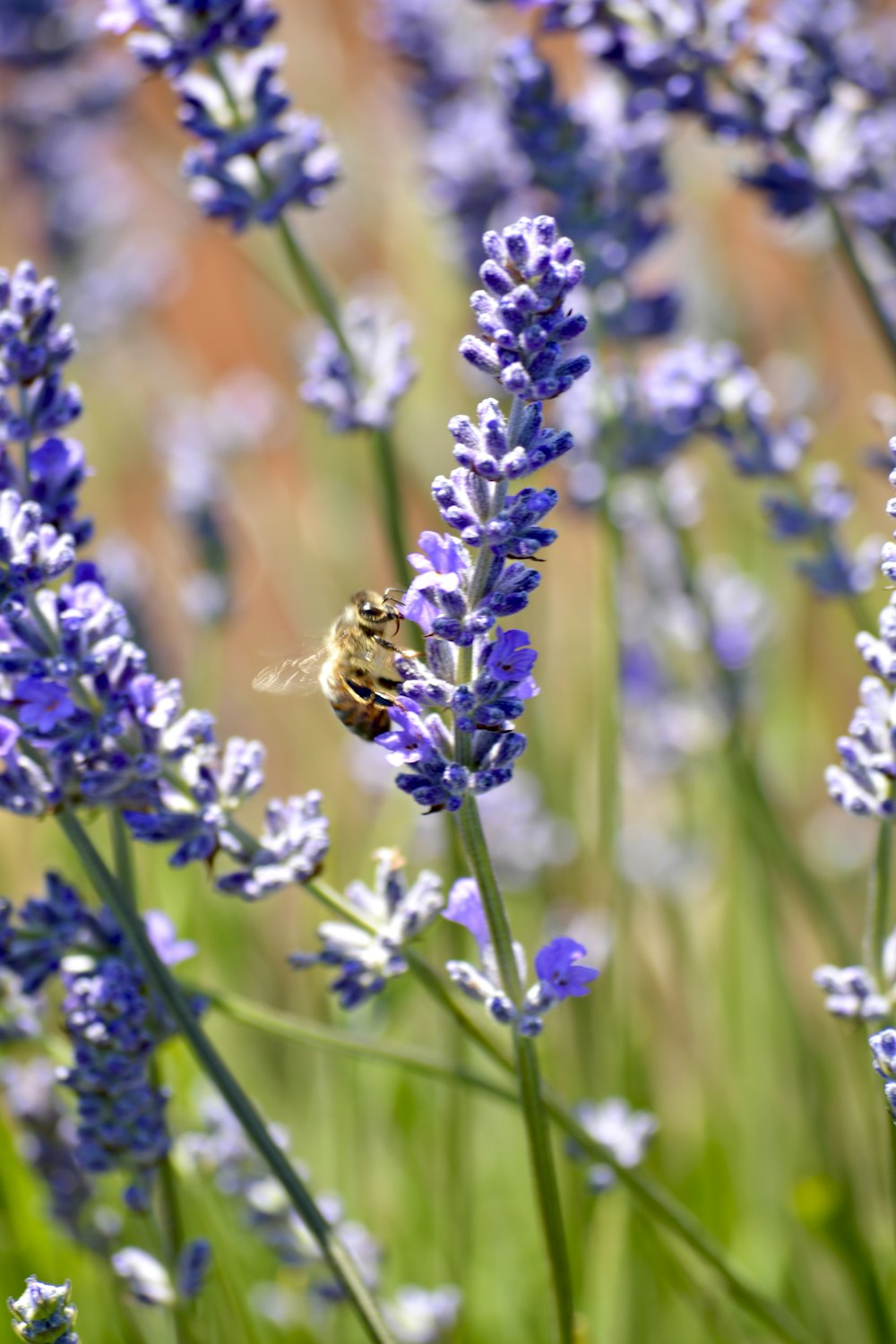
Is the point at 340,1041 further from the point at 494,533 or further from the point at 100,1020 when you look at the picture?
the point at 494,533

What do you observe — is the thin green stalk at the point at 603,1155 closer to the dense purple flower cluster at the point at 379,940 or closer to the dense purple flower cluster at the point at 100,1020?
the dense purple flower cluster at the point at 379,940

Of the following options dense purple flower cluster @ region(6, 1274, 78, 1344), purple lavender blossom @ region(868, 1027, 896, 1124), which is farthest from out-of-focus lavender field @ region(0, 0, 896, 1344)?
dense purple flower cluster @ region(6, 1274, 78, 1344)

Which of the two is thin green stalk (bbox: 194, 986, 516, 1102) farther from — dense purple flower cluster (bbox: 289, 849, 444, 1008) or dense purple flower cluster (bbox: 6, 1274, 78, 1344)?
dense purple flower cluster (bbox: 6, 1274, 78, 1344)

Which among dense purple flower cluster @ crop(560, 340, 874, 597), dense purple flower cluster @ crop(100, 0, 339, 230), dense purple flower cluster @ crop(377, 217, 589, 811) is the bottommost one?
dense purple flower cluster @ crop(377, 217, 589, 811)

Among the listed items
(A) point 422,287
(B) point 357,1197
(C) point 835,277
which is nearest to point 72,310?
(A) point 422,287

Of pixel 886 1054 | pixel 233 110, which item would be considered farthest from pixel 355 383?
pixel 886 1054
